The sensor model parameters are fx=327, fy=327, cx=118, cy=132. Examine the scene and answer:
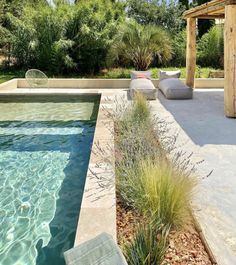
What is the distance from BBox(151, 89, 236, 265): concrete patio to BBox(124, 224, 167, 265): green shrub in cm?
54

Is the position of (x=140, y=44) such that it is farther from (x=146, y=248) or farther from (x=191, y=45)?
(x=146, y=248)

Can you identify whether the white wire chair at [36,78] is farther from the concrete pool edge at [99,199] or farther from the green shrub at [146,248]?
the green shrub at [146,248]

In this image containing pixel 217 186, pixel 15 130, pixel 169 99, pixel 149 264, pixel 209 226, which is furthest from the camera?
pixel 169 99

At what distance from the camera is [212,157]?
489 centimetres

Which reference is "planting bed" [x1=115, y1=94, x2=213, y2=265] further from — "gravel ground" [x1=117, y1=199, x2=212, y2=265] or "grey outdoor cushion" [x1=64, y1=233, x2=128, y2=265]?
"grey outdoor cushion" [x1=64, y1=233, x2=128, y2=265]

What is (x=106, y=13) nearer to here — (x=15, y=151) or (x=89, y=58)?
(x=89, y=58)

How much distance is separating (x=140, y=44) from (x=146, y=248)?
41.0 feet

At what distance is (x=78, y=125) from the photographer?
8.03 meters

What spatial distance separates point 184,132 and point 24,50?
429 inches

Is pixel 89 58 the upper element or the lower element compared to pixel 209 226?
upper

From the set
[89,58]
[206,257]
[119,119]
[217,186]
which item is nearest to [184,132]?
[119,119]

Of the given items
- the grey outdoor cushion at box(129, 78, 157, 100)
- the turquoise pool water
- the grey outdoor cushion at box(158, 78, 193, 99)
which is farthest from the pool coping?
the grey outdoor cushion at box(158, 78, 193, 99)

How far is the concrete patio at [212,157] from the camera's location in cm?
293

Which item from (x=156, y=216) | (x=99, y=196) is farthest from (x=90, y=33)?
(x=156, y=216)
